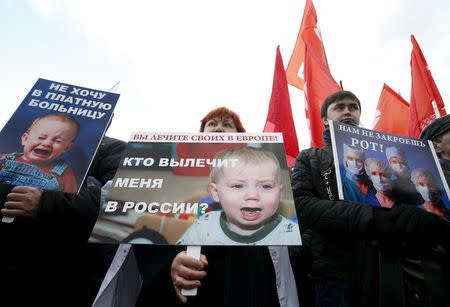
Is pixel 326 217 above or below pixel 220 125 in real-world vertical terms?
below

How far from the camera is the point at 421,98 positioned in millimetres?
4949

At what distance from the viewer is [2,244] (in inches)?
60.2

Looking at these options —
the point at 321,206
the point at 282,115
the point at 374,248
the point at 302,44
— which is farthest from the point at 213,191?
the point at 302,44

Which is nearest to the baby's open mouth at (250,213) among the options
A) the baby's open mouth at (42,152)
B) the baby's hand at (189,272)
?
the baby's hand at (189,272)

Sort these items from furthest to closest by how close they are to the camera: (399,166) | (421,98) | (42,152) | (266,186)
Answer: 1. (421,98)
2. (399,166)
3. (42,152)
4. (266,186)

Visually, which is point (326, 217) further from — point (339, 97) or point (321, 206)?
point (339, 97)

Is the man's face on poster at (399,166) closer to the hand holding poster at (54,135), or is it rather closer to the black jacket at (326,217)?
the black jacket at (326,217)

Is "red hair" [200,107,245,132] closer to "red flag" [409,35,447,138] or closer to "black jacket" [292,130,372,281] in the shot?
"black jacket" [292,130,372,281]

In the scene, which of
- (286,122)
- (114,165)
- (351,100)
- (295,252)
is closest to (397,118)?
(286,122)

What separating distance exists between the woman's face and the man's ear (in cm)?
117

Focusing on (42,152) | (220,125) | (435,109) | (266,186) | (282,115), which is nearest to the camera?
(266,186)

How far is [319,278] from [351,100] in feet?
5.33

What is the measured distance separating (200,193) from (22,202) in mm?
842

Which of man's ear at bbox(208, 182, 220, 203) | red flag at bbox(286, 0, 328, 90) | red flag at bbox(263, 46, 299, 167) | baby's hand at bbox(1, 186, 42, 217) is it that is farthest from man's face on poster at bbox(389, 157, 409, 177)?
red flag at bbox(286, 0, 328, 90)
